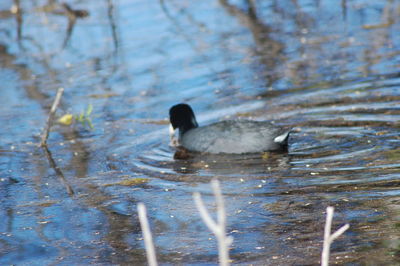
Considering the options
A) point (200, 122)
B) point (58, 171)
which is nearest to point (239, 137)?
point (200, 122)

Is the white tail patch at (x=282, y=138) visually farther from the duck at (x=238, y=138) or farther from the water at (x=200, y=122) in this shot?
the water at (x=200, y=122)

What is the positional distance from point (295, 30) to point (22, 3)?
6.82 m

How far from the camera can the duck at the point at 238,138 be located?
703cm

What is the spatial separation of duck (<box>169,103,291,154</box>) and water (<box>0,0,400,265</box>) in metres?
Result: 0.11

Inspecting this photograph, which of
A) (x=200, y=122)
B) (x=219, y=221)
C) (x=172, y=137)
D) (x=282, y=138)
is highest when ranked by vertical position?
(x=200, y=122)

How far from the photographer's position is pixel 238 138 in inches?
280

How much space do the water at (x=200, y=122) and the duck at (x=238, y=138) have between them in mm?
109

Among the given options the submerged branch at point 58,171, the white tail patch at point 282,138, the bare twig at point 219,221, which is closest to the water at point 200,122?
the submerged branch at point 58,171

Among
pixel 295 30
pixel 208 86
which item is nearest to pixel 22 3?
pixel 295 30

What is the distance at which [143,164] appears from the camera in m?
7.01

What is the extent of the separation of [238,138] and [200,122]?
4.27ft

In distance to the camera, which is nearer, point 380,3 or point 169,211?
point 169,211

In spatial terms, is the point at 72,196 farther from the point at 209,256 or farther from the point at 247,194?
the point at 209,256

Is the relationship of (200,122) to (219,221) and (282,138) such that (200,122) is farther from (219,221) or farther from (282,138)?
(219,221)
